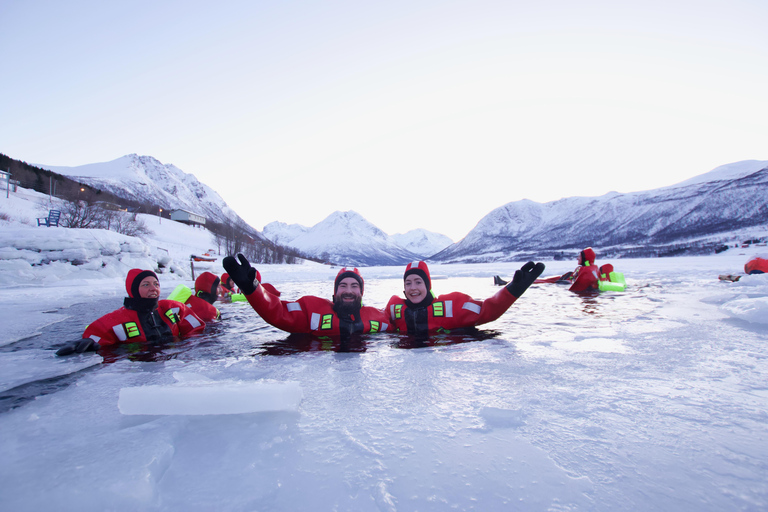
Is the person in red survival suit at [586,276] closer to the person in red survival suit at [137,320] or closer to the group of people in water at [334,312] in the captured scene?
the group of people in water at [334,312]

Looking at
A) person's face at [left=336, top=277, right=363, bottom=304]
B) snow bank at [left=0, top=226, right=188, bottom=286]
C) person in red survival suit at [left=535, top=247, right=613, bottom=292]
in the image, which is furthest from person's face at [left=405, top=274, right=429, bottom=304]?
snow bank at [left=0, top=226, right=188, bottom=286]

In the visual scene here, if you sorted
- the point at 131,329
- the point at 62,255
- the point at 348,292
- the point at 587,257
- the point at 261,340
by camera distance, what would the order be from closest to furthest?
the point at 131,329, the point at 348,292, the point at 261,340, the point at 587,257, the point at 62,255

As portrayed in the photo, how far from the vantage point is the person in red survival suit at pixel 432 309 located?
455cm

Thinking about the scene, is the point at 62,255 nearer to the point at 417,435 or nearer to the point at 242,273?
the point at 242,273

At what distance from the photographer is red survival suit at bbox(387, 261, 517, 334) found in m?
4.61

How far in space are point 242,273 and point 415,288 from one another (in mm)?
2115

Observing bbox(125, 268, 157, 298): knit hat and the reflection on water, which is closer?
the reflection on water

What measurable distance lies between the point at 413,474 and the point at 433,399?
803 millimetres

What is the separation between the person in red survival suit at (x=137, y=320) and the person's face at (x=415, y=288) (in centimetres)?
305

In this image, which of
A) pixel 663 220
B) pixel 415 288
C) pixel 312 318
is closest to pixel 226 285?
pixel 312 318

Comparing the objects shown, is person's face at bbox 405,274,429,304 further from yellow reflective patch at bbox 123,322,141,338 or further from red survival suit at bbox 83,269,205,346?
yellow reflective patch at bbox 123,322,141,338

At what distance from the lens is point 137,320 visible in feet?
13.7

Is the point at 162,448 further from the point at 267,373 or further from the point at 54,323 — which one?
the point at 54,323

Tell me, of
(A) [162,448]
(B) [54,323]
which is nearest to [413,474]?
(A) [162,448]
